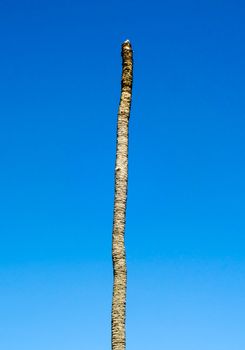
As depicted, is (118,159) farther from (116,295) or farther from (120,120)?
(116,295)

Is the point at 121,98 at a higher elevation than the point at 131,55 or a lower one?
lower

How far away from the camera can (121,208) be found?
18484 millimetres

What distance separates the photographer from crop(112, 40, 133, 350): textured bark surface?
17.4m

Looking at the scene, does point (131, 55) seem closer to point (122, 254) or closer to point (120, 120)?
point (120, 120)

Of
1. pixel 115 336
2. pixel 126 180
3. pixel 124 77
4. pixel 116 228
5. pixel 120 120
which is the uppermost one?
A: pixel 124 77

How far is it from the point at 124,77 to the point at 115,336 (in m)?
7.49

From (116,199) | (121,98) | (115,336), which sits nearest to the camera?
(115,336)

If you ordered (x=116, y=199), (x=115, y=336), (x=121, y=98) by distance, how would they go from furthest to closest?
(x=121, y=98) < (x=116, y=199) < (x=115, y=336)

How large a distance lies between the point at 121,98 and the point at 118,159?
1975mm

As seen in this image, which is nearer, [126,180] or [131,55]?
[126,180]

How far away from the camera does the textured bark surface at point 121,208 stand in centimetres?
1736

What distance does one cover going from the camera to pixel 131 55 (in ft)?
66.8

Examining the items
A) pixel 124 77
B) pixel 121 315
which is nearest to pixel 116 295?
pixel 121 315

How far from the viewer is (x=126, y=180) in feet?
61.9
